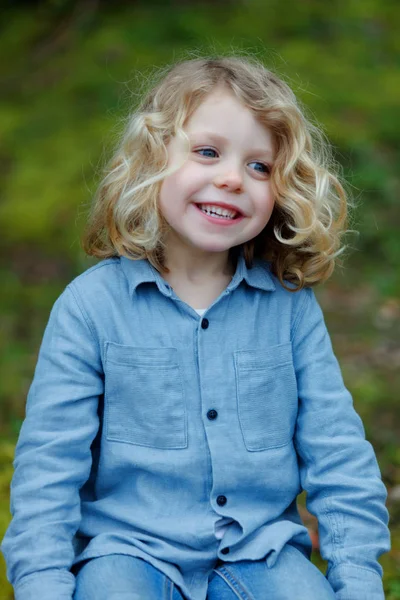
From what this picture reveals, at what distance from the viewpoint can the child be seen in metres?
2.01

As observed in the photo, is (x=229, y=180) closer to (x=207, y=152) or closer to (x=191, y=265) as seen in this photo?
(x=207, y=152)

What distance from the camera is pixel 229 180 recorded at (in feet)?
6.86

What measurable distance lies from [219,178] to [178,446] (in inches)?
25.9

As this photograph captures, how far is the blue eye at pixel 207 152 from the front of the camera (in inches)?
83.9

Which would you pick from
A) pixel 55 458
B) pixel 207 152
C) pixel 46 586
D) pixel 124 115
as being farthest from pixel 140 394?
pixel 124 115

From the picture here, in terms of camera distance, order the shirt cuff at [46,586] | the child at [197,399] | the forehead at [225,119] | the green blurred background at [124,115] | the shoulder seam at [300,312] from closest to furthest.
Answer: the shirt cuff at [46,586] < the child at [197,399] < the forehead at [225,119] < the shoulder seam at [300,312] < the green blurred background at [124,115]

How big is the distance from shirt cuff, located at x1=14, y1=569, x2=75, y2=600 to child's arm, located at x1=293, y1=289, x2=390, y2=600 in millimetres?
640

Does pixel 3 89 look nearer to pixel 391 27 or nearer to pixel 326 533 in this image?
pixel 391 27

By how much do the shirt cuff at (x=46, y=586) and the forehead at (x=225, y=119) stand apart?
1.09 meters

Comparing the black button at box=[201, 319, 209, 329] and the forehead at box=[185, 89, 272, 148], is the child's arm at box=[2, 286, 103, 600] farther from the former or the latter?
the forehead at box=[185, 89, 272, 148]

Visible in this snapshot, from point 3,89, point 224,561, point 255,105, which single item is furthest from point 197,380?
point 3,89

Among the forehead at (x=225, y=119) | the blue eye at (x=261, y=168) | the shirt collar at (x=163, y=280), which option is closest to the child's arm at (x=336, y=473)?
the shirt collar at (x=163, y=280)

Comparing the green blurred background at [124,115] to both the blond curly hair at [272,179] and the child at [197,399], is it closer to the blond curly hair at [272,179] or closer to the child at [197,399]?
the child at [197,399]

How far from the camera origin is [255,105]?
2117mm
